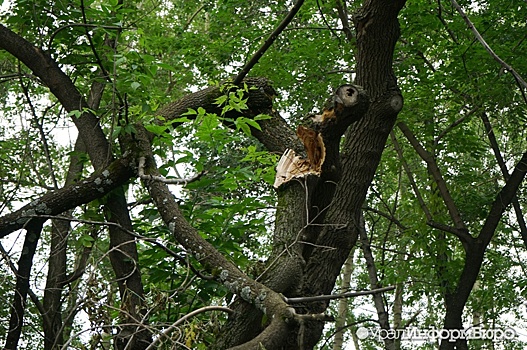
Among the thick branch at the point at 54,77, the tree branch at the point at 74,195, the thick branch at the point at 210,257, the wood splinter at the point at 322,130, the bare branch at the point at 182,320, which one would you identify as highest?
the thick branch at the point at 54,77

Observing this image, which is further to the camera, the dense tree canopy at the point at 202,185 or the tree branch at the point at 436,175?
the tree branch at the point at 436,175

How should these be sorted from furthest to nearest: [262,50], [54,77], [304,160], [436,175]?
[436,175], [54,77], [262,50], [304,160]

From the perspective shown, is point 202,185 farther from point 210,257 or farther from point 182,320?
point 182,320

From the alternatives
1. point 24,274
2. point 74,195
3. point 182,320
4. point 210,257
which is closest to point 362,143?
point 210,257

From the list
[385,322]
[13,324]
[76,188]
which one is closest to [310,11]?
[385,322]

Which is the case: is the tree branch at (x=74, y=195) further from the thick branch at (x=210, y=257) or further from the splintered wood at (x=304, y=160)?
the splintered wood at (x=304, y=160)

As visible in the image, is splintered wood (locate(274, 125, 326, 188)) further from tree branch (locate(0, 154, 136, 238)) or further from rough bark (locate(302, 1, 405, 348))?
tree branch (locate(0, 154, 136, 238))

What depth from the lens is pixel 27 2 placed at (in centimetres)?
447

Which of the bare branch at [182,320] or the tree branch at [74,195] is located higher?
the tree branch at [74,195]

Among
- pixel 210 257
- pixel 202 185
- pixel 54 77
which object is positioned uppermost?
pixel 54 77

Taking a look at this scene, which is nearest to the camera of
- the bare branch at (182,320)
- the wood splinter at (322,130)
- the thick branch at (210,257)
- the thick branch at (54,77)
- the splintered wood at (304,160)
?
the bare branch at (182,320)

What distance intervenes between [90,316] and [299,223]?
4.62 ft

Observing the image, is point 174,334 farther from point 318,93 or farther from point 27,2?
point 318,93

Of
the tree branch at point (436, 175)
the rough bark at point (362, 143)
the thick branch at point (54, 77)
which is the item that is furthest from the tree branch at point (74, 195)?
the tree branch at point (436, 175)
